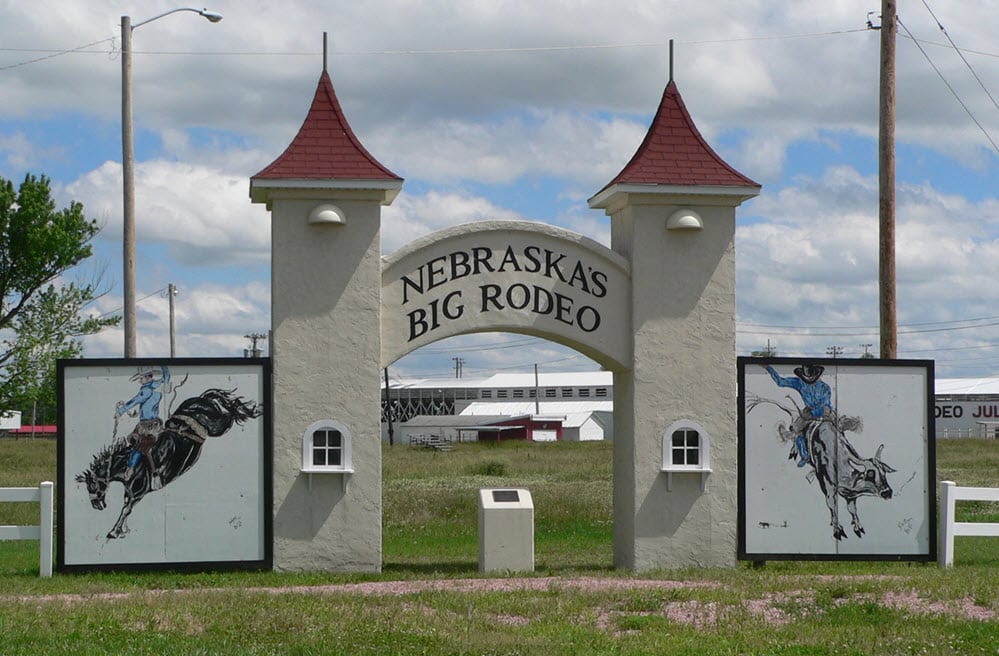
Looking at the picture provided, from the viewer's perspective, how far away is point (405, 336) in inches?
639

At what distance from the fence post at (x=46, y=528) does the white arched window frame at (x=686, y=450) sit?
7.67 metres

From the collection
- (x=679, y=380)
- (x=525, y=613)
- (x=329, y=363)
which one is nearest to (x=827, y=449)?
(x=679, y=380)

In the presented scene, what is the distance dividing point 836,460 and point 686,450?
6.64ft

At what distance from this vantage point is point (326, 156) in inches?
635

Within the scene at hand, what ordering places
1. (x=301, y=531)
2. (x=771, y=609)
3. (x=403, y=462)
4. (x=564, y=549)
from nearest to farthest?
(x=771, y=609) < (x=301, y=531) < (x=564, y=549) < (x=403, y=462)

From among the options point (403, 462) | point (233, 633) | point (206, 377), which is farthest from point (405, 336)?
point (403, 462)

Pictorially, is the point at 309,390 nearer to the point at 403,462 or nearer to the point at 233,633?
the point at 233,633

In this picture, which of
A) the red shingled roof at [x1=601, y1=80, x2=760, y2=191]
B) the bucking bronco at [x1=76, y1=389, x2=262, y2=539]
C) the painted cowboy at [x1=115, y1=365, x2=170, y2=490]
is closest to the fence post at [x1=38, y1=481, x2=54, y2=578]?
the bucking bronco at [x1=76, y1=389, x2=262, y2=539]

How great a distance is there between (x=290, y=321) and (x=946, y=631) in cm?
864

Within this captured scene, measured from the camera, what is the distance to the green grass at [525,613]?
33.9 ft

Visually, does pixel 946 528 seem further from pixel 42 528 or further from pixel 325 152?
pixel 42 528

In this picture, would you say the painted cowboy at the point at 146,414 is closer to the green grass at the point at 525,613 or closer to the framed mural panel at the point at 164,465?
the framed mural panel at the point at 164,465

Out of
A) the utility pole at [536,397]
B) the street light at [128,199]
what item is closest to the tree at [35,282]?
the street light at [128,199]

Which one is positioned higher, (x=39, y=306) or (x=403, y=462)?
(x=39, y=306)
